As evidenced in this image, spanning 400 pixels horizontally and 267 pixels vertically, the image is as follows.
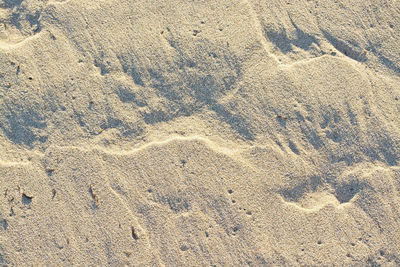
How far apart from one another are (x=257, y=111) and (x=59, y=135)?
136 cm

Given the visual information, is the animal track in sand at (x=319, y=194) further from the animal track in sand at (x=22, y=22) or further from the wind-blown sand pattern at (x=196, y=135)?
the animal track in sand at (x=22, y=22)

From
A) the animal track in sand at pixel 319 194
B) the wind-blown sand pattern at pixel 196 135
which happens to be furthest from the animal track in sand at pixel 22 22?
the animal track in sand at pixel 319 194

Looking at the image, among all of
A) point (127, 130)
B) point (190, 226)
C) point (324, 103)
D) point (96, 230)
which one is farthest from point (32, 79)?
point (324, 103)

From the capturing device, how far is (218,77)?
2.48 metres

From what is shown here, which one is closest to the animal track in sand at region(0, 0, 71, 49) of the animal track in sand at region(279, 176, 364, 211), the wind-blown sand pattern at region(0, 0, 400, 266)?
the wind-blown sand pattern at region(0, 0, 400, 266)

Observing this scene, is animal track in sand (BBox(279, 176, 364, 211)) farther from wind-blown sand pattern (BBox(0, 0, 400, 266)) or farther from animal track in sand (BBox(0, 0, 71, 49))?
animal track in sand (BBox(0, 0, 71, 49))

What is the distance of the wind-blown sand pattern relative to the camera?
7.82 ft

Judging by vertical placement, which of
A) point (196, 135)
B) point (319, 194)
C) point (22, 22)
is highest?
point (22, 22)

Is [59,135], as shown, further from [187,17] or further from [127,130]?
[187,17]

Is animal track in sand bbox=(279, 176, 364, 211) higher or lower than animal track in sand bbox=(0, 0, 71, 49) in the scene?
lower

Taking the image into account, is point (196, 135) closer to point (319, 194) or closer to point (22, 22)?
point (319, 194)

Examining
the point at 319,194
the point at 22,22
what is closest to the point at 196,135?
the point at 319,194

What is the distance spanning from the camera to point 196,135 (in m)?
2.45

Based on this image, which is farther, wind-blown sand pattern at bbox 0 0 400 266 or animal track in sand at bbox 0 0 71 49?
animal track in sand at bbox 0 0 71 49
